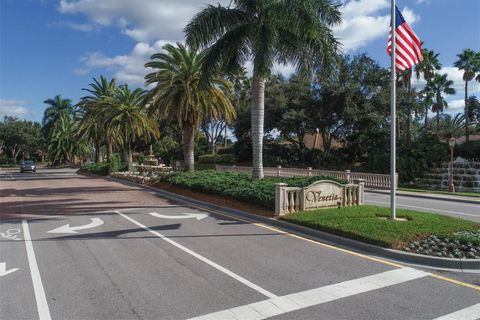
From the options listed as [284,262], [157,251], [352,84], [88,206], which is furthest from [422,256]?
[352,84]

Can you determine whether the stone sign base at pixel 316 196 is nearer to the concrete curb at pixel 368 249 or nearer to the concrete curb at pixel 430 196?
the concrete curb at pixel 368 249

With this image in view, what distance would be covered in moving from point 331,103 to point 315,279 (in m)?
33.5

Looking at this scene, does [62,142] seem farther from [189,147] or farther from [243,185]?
[243,185]

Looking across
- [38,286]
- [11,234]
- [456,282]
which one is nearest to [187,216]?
[11,234]

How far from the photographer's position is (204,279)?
6.47m

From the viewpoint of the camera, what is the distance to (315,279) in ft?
21.3

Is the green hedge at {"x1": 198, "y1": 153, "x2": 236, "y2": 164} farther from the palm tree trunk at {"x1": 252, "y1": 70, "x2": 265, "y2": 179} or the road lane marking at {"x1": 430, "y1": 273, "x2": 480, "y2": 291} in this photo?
the road lane marking at {"x1": 430, "y1": 273, "x2": 480, "y2": 291}

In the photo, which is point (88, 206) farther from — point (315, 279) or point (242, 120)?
point (242, 120)

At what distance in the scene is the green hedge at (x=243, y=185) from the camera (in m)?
12.9

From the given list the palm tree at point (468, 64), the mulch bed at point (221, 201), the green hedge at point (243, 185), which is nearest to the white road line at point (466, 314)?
the mulch bed at point (221, 201)

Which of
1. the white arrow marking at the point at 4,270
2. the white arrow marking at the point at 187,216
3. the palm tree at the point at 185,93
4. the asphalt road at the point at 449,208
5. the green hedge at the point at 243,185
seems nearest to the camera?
the white arrow marking at the point at 4,270

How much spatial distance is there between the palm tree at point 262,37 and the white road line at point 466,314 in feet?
37.0

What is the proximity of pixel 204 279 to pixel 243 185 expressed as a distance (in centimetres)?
890

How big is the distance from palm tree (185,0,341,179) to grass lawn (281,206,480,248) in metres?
5.89
